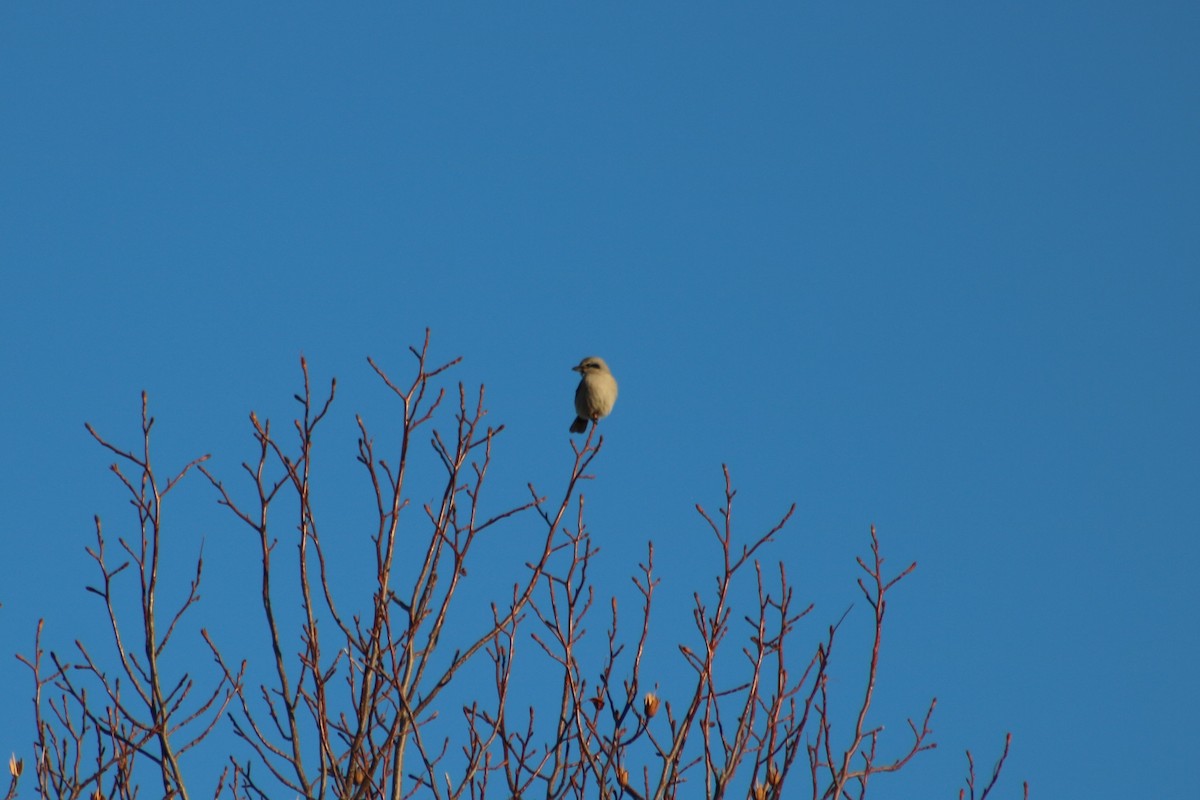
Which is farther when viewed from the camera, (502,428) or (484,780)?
(502,428)

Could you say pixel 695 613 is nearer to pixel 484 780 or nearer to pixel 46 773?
pixel 484 780

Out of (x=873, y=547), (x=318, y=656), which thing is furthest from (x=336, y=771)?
(x=873, y=547)

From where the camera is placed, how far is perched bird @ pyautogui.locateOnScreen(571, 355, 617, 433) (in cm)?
1084

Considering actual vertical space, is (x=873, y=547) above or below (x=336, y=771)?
above

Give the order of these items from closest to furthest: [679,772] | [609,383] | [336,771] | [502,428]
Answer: [336,771], [679,772], [502,428], [609,383]

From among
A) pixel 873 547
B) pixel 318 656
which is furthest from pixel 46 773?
pixel 873 547

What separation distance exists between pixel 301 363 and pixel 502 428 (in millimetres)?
746

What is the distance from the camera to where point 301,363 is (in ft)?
12.9

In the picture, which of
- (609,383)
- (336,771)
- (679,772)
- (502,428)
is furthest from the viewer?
(609,383)

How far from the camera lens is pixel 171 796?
3547mm

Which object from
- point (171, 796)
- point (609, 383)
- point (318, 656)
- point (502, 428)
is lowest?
point (171, 796)

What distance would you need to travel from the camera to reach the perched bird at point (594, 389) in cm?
1084

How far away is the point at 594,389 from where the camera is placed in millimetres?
10812

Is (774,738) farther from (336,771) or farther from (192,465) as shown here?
(192,465)
